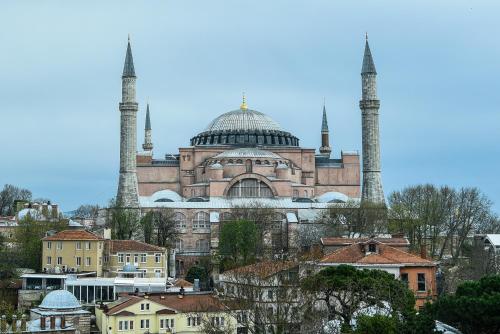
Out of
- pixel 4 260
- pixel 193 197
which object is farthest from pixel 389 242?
pixel 193 197

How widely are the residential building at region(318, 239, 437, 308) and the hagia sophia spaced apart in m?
24.6

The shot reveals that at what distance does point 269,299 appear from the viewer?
27125mm

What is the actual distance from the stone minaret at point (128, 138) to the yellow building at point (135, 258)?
17725 mm

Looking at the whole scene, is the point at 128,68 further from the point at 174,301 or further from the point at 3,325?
the point at 3,325

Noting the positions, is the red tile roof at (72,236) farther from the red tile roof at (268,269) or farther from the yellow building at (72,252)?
the red tile roof at (268,269)

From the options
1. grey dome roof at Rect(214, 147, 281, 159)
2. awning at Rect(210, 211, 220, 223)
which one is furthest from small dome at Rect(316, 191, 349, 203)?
awning at Rect(210, 211, 220, 223)

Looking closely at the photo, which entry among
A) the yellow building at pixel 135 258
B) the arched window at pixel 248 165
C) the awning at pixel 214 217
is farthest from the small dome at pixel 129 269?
the arched window at pixel 248 165

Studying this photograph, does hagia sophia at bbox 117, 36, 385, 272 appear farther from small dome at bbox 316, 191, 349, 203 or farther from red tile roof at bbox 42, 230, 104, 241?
red tile roof at bbox 42, 230, 104, 241

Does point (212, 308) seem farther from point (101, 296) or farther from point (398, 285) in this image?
point (101, 296)

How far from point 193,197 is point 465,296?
1688 inches

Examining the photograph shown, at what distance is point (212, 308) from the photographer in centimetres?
2975

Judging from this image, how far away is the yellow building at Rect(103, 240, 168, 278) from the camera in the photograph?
155 ft

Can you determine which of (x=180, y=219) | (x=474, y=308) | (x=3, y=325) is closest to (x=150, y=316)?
(x=3, y=325)

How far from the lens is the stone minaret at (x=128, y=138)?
216 feet
